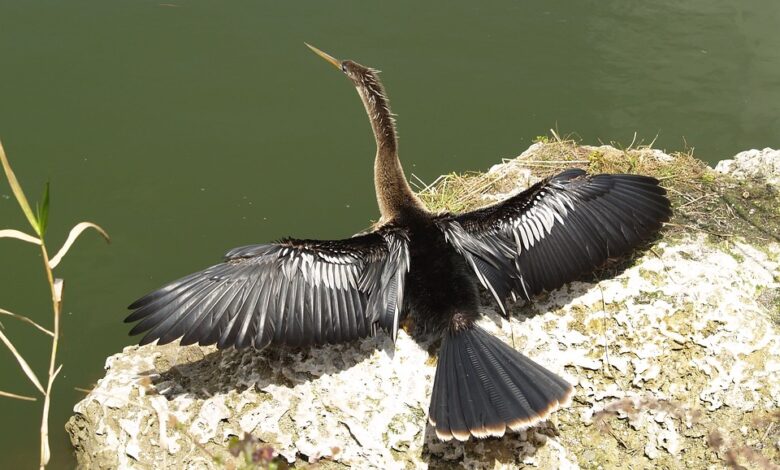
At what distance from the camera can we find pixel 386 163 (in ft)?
13.8

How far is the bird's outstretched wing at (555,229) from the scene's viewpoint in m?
3.42

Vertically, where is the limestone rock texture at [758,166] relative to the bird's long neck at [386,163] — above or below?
below

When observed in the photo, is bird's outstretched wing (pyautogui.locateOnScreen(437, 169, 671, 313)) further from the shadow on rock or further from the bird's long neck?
the shadow on rock

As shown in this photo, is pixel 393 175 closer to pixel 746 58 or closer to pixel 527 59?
pixel 527 59

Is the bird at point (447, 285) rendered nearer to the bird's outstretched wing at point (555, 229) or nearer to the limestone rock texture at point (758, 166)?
Answer: the bird's outstretched wing at point (555, 229)

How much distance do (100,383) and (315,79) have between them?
3.89 meters

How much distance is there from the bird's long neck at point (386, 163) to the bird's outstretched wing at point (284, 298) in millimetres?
601

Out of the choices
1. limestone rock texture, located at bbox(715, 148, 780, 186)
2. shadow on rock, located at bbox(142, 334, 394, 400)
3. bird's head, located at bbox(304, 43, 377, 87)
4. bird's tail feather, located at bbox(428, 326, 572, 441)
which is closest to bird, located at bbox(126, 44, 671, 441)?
bird's tail feather, located at bbox(428, 326, 572, 441)

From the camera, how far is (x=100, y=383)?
138 inches

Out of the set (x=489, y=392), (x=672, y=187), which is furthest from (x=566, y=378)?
(x=672, y=187)

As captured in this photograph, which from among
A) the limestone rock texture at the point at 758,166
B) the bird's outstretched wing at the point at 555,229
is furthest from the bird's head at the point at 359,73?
the limestone rock texture at the point at 758,166

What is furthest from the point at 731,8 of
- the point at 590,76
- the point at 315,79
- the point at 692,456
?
the point at 692,456

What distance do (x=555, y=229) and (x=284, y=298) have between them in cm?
134

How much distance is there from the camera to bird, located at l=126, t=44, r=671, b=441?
291cm
